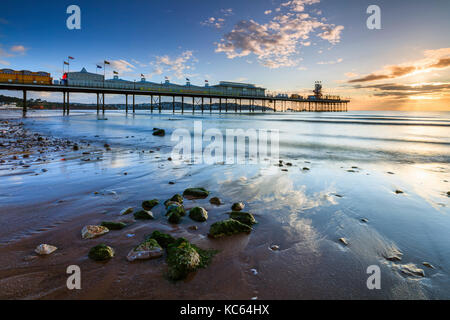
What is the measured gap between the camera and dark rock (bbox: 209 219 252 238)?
3035 mm

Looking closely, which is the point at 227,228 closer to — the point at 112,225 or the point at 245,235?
the point at 245,235

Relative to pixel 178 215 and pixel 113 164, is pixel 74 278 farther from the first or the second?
pixel 113 164

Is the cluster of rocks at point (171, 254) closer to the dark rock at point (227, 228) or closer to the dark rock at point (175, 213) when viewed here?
the dark rock at point (227, 228)

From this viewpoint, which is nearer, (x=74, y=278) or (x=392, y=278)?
(x=74, y=278)

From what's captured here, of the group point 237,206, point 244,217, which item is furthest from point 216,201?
point 244,217

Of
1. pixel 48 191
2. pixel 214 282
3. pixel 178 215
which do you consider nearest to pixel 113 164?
pixel 48 191

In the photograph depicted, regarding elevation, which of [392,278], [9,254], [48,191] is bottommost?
[392,278]

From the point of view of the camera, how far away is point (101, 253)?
2.44 m

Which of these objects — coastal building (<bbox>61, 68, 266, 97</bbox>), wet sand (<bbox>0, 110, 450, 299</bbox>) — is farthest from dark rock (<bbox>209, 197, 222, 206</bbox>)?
coastal building (<bbox>61, 68, 266, 97</bbox>)

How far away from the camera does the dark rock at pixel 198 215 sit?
3469mm

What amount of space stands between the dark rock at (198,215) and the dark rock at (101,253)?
1268 mm

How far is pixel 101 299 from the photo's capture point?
1.91m

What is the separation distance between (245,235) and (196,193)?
67.3 inches
